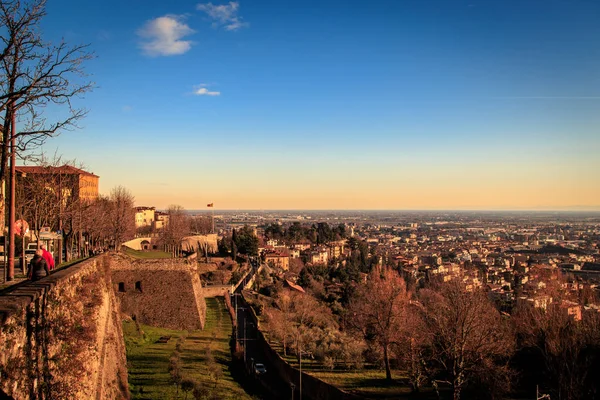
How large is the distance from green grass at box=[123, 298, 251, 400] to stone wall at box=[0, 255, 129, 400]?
3128 millimetres

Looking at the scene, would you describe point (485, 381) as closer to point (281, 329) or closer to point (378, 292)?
point (378, 292)

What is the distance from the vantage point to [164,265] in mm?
24719

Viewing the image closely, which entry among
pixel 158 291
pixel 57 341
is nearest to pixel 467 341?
pixel 158 291

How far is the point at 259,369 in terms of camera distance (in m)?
25.2

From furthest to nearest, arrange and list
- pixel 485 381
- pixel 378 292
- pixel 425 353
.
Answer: pixel 378 292
pixel 425 353
pixel 485 381

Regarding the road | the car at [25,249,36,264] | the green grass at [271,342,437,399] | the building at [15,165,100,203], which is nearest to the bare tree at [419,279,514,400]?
the green grass at [271,342,437,399]

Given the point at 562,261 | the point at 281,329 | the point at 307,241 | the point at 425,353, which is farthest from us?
the point at 307,241

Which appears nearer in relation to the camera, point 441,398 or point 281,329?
point 441,398

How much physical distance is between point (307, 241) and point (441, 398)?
83.4 m

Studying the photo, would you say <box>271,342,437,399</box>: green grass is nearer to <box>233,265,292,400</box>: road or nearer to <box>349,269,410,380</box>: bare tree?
<box>349,269,410,380</box>: bare tree

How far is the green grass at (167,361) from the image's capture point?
15.3 m

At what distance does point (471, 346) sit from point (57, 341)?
53.7 feet

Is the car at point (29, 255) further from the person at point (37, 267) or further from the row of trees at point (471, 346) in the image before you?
the row of trees at point (471, 346)

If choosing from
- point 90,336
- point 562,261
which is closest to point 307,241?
point 562,261
